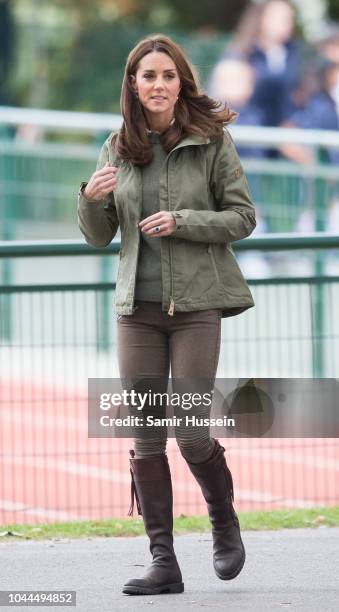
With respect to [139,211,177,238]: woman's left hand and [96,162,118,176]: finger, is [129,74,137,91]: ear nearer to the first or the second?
[96,162,118,176]: finger

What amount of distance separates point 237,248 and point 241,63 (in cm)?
802

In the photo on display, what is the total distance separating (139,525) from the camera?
7.29 meters

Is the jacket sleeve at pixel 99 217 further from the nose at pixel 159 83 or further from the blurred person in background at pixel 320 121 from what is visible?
the blurred person in background at pixel 320 121

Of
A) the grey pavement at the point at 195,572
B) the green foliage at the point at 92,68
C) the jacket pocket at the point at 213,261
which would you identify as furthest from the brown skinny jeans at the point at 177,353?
the green foliage at the point at 92,68

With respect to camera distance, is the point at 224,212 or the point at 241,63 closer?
the point at 224,212

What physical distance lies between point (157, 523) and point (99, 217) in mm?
1082

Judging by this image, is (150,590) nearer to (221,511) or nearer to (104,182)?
(221,511)

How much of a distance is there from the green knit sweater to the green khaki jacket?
0.09 feet

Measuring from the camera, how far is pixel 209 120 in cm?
575

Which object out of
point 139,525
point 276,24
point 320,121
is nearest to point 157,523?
point 139,525

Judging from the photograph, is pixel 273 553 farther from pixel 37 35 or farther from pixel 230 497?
pixel 37 35

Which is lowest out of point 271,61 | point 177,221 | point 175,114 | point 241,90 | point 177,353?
point 177,353

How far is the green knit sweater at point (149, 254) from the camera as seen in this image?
5.70m

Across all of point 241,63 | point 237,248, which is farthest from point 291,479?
point 241,63
